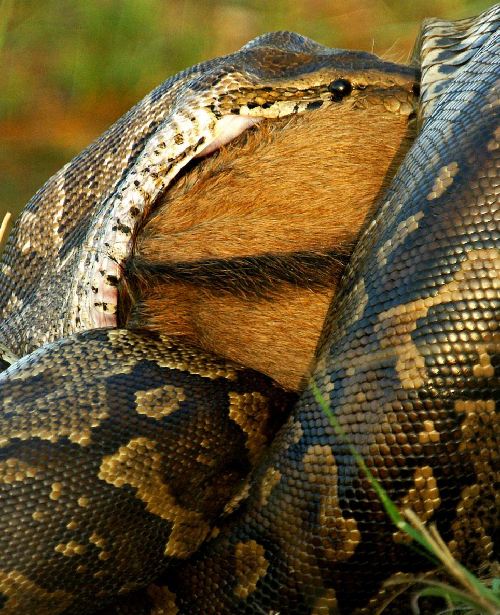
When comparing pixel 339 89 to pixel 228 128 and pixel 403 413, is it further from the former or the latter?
pixel 403 413

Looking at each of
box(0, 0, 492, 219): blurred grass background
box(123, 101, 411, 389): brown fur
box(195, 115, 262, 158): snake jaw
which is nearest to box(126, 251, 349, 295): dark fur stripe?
box(123, 101, 411, 389): brown fur

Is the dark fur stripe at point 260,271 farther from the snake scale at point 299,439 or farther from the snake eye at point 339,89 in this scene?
the snake eye at point 339,89

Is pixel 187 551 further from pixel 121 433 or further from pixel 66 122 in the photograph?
pixel 66 122

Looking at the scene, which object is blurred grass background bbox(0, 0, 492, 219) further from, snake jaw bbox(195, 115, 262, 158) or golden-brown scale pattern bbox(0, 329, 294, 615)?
golden-brown scale pattern bbox(0, 329, 294, 615)

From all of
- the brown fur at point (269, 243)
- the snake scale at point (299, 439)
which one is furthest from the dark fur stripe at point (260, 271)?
the snake scale at point (299, 439)

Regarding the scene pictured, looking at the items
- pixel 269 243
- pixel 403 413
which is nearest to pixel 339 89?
pixel 269 243

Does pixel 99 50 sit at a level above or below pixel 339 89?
above

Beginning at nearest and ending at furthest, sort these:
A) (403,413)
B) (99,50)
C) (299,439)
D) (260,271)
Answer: (403,413)
(299,439)
(260,271)
(99,50)
